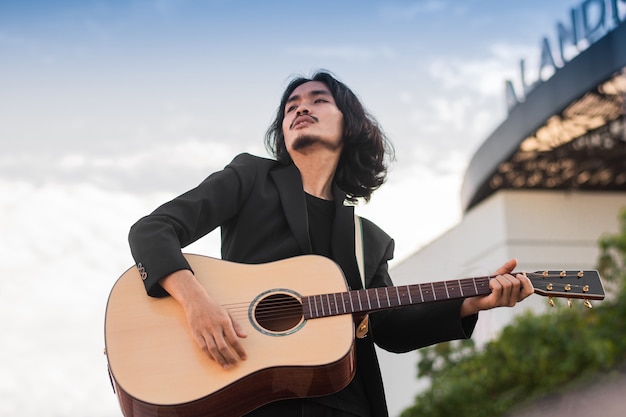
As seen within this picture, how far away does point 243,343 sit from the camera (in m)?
2.68

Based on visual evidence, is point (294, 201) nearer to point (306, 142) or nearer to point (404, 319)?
point (306, 142)

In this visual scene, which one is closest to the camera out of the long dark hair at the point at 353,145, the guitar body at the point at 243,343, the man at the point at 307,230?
the guitar body at the point at 243,343

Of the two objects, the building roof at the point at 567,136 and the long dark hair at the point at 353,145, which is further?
the building roof at the point at 567,136

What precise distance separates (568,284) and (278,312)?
106cm

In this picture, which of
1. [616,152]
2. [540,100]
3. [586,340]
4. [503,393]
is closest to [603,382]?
[586,340]

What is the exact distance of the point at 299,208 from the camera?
301 cm

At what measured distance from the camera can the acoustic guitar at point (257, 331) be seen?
8.52ft

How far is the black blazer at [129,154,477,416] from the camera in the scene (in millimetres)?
2854

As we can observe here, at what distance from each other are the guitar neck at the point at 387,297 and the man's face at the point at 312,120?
69 cm

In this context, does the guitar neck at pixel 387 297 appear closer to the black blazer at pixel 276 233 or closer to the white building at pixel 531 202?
the black blazer at pixel 276 233

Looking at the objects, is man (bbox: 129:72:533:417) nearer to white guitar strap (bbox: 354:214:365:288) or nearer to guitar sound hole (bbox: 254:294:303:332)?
white guitar strap (bbox: 354:214:365:288)

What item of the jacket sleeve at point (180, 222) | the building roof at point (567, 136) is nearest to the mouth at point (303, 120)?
the jacket sleeve at point (180, 222)

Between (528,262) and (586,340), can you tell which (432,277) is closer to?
(528,262)

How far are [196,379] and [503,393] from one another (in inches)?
561
